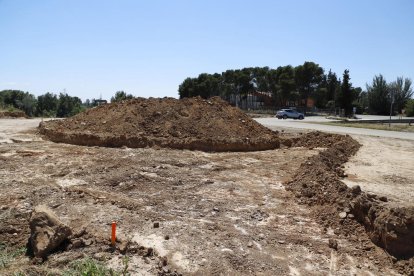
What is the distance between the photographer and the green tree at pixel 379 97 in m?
56.0

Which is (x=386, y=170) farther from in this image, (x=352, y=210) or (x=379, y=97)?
(x=379, y=97)

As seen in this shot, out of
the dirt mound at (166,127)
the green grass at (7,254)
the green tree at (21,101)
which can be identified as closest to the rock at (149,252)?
the green grass at (7,254)

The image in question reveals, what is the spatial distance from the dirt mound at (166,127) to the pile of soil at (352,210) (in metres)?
4.99

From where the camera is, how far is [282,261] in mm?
5242

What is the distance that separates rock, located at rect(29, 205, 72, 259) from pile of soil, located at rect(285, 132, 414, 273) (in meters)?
4.47

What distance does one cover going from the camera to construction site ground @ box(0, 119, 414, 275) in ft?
16.9

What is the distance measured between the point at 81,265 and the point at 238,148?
1056cm

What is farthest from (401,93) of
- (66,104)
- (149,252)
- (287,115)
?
(149,252)

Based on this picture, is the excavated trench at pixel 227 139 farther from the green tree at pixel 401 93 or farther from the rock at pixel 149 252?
the green tree at pixel 401 93

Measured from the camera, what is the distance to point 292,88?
5153 centimetres

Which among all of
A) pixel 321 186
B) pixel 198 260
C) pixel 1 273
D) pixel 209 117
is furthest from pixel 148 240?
pixel 209 117

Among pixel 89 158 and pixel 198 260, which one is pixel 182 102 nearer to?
pixel 89 158

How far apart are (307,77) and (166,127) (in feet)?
131

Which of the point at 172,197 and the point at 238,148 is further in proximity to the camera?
the point at 238,148
